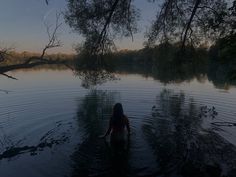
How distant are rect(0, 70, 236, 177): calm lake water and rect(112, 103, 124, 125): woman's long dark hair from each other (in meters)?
1.19

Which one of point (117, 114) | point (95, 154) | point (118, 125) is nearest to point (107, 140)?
point (118, 125)

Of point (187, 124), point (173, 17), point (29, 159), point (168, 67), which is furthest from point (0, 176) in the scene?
point (187, 124)

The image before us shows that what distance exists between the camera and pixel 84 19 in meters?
13.2

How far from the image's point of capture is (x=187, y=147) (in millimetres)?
12398

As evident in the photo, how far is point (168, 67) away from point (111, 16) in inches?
145

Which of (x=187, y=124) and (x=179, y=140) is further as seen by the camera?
(x=187, y=124)

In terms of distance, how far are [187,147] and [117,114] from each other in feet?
11.0

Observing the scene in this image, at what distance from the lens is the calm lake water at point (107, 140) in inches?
402

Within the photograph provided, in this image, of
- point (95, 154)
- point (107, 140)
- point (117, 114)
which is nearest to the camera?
point (95, 154)

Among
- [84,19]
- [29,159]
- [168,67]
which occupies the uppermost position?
[84,19]

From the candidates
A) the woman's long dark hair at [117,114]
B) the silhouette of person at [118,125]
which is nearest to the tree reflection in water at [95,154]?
the silhouette of person at [118,125]

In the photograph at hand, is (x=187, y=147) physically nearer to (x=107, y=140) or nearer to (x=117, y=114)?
(x=117, y=114)

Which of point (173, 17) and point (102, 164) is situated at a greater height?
point (173, 17)

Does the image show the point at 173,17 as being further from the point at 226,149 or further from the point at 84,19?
→ the point at 226,149
